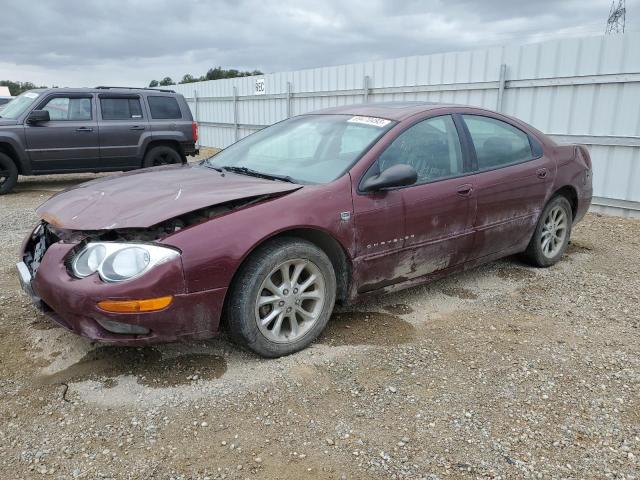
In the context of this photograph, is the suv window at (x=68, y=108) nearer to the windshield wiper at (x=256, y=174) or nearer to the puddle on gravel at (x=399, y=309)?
the windshield wiper at (x=256, y=174)

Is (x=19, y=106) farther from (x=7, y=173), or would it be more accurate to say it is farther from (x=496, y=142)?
(x=496, y=142)

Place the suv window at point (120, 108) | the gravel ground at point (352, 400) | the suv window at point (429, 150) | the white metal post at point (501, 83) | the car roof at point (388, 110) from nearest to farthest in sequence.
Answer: the gravel ground at point (352, 400), the suv window at point (429, 150), the car roof at point (388, 110), the white metal post at point (501, 83), the suv window at point (120, 108)

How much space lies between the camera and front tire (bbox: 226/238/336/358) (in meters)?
2.84

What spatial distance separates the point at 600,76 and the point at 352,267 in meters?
5.79

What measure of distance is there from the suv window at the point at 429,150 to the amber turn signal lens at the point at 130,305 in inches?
67.2

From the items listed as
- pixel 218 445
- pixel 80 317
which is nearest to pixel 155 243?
pixel 80 317

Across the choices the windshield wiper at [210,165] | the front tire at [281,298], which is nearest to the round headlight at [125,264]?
the front tire at [281,298]

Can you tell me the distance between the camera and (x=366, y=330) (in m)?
3.47

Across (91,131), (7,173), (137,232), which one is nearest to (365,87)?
(91,131)

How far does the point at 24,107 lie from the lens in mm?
9031

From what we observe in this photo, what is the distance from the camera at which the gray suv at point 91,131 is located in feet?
29.1

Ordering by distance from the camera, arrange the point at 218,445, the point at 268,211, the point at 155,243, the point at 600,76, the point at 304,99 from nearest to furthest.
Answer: the point at 218,445
the point at 155,243
the point at 268,211
the point at 600,76
the point at 304,99

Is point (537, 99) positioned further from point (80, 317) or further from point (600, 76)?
point (80, 317)

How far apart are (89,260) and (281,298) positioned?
1074 mm
